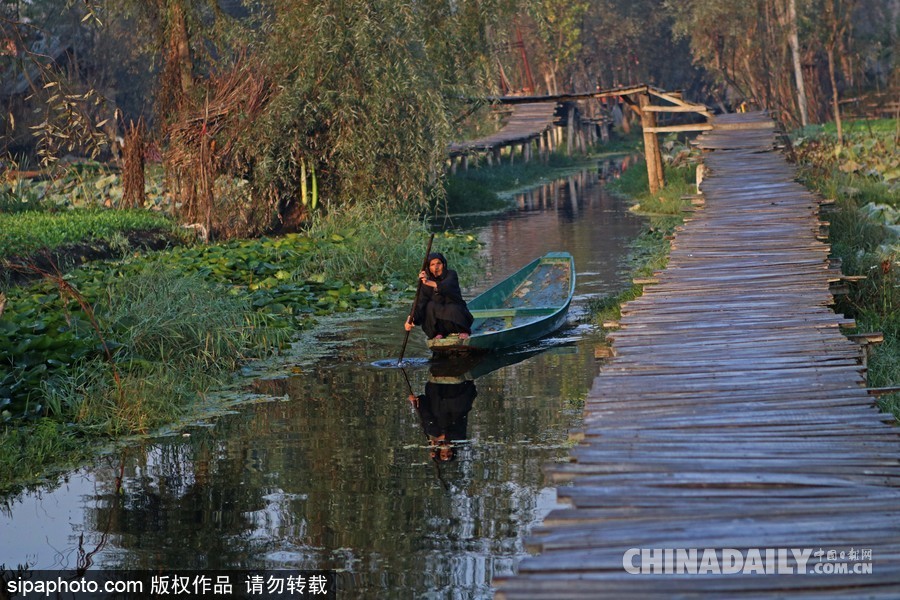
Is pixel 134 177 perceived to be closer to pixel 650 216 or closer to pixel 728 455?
pixel 650 216

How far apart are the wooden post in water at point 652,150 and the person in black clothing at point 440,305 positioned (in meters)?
14.6

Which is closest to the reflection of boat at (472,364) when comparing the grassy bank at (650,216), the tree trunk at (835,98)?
the grassy bank at (650,216)

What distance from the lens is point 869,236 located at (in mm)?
13422

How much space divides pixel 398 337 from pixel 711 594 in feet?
25.4

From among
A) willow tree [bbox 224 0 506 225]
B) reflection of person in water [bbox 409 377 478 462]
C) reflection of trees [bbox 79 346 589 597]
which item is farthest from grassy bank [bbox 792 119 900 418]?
willow tree [bbox 224 0 506 225]

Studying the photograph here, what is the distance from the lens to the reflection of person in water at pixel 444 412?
26.1 ft

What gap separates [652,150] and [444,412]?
56.1 feet

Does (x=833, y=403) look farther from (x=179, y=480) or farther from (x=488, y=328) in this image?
(x=488, y=328)

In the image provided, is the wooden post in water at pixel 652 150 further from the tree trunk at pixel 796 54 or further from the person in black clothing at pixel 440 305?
the person in black clothing at pixel 440 305

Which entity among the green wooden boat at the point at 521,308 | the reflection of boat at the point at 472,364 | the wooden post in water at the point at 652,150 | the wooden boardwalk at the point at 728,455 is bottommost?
the reflection of boat at the point at 472,364

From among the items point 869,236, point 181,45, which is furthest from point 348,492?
point 181,45

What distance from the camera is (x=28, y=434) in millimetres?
8023

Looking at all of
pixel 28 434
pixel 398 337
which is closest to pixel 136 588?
pixel 28 434

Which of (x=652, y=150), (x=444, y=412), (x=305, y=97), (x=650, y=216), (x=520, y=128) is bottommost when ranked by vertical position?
(x=444, y=412)
